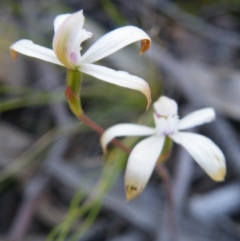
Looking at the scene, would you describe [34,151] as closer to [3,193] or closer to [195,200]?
[3,193]

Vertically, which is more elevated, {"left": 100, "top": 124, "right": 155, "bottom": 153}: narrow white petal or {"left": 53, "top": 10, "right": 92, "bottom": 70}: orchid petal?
{"left": 53, "top": 10, "right": 92, "bottom": 70}: orchid petal

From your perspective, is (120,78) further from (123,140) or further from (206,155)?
(123,140)

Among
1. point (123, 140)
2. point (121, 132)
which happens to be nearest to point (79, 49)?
point (121, 132)

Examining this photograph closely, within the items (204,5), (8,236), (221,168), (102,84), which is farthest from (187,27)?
(221,168)

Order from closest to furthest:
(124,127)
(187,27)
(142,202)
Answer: (124,127)
(142,202)
(187,27)

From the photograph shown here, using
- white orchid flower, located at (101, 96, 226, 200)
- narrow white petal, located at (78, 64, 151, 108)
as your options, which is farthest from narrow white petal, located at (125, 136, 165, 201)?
narrow white petal, located at (78, 64, 151, 108)

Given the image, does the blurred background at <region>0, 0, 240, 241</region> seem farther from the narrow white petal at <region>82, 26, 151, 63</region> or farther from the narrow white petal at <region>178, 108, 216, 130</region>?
the narrow white petal at <region>82, 26, 151, 63</region>

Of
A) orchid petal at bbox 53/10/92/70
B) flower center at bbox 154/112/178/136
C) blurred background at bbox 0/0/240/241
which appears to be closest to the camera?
orchid petal at bbox 53/10/92/70
